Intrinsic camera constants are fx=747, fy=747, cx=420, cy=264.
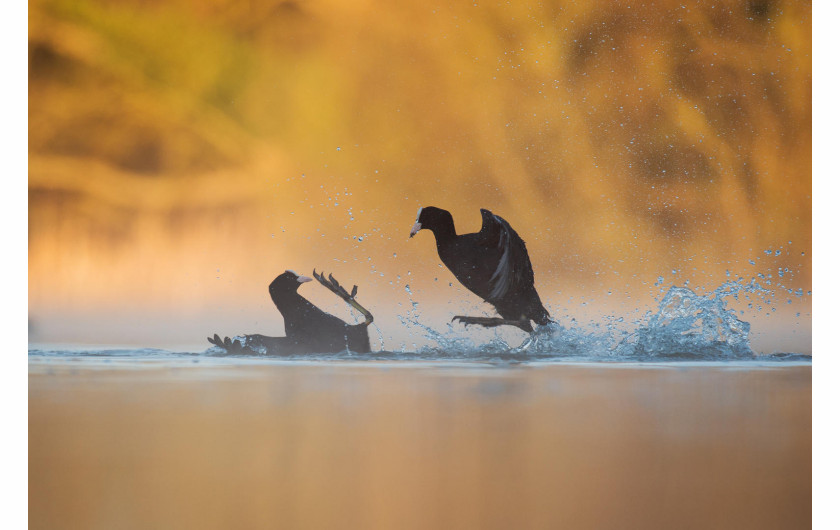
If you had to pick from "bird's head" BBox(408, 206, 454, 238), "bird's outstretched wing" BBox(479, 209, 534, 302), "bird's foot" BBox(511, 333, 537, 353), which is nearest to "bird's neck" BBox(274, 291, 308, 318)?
"bird's head" BBox(408, 206, 454, 238)

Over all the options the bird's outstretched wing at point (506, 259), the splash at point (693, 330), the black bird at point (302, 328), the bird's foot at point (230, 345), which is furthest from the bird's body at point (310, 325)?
the splash at point (693, 330)

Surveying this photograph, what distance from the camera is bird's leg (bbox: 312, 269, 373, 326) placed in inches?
108

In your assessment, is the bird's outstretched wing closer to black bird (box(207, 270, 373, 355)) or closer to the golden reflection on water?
the golden reflection on water

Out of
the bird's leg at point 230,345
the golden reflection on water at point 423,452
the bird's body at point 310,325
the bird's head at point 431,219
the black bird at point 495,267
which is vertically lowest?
the golden reflection on water at point 423,452

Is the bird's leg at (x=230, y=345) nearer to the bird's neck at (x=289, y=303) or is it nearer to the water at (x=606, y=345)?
the water at (x=606, y=345)

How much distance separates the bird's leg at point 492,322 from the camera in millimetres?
2734

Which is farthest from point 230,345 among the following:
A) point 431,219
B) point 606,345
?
point 606,345

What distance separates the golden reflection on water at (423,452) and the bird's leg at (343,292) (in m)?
0.31

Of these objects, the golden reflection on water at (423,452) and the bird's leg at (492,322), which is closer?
the golden reflection on water at (423,452)

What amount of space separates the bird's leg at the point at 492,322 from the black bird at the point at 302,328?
0.34 meters

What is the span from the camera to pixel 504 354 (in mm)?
2752

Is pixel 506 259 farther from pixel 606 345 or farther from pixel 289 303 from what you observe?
pixel 289 303

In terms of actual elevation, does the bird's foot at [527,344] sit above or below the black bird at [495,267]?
below

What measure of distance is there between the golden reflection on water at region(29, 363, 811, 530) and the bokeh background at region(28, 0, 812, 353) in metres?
0.38
